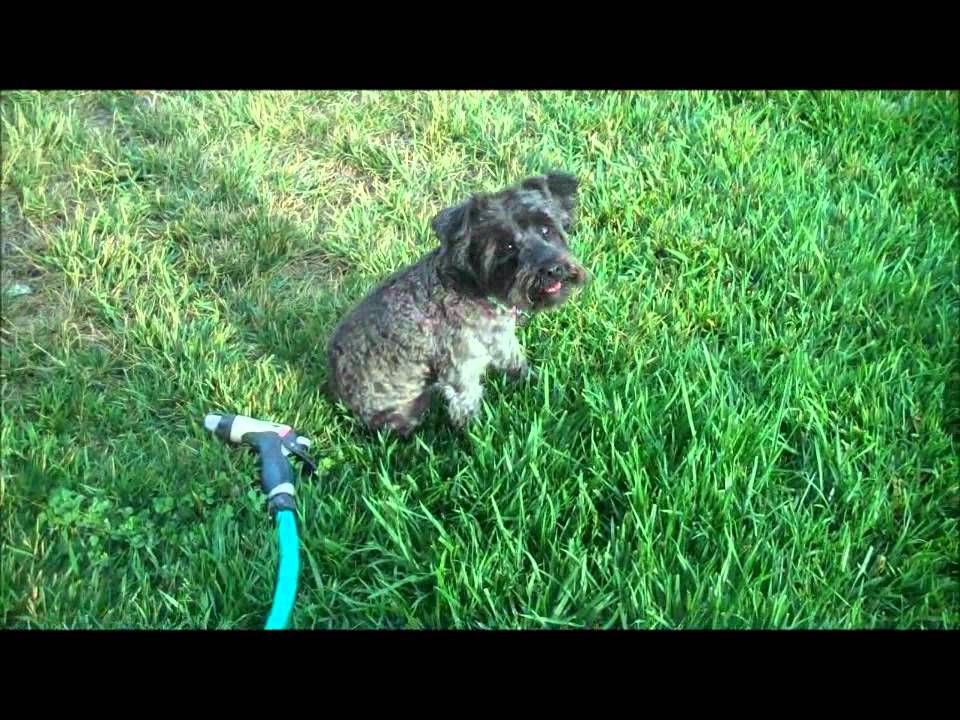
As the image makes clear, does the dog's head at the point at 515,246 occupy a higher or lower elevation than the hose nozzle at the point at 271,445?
higher

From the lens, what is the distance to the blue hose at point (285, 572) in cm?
193

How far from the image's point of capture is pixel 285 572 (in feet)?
6.45

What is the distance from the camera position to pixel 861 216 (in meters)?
2.79

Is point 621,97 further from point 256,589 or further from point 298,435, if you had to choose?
point 256,589

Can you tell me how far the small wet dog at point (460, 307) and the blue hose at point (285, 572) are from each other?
1.45ft

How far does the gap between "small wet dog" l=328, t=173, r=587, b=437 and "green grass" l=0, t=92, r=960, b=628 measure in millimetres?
101

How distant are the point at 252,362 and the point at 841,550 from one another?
168cm

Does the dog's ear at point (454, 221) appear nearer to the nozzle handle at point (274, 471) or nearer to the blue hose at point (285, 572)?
the nozzle handle at point (274, 471)

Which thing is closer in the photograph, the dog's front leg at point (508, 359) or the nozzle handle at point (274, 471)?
the nozzle handle at point (274, 471)

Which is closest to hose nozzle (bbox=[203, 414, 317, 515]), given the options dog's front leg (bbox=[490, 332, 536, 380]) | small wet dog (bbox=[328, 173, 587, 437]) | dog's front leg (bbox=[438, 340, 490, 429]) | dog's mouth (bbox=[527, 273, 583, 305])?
small wet dog (bbox=[328, 173, 587, 437])

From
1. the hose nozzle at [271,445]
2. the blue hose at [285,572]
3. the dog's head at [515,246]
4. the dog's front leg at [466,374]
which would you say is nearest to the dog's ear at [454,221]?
the dog's head at [515,246]

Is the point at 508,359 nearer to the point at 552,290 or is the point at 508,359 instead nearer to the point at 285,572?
the point at 552,290

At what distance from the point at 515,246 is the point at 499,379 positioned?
17.4 inches
